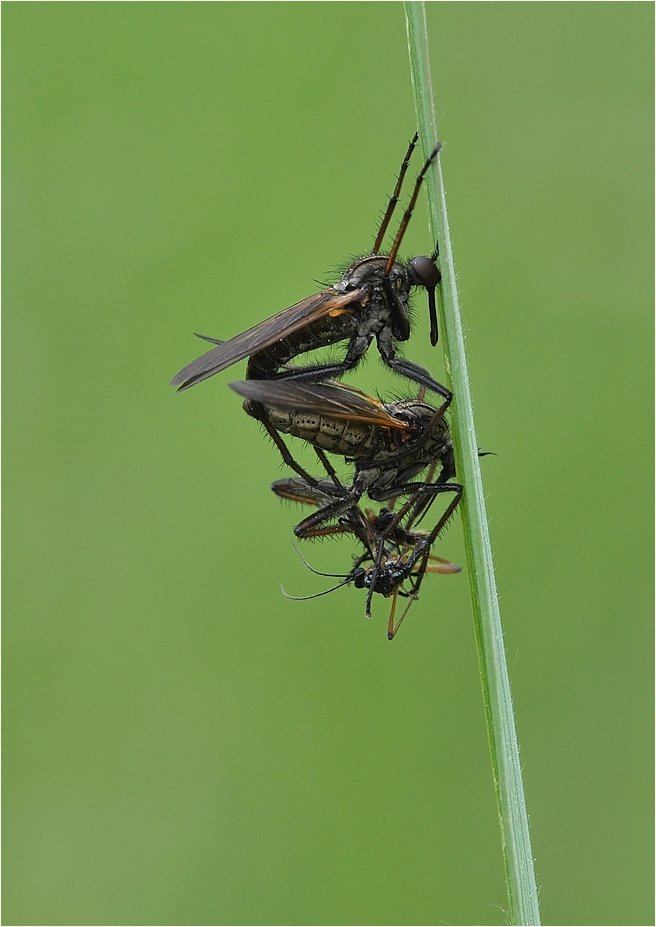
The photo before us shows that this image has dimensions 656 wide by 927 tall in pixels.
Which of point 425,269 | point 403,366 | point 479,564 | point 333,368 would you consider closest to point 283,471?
point 333,368

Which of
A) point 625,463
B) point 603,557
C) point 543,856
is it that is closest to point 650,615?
point 603,557

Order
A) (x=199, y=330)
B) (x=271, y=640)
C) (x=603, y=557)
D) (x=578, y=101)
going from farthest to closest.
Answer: (x=578, y=101), (x=199, y=330), (x=603, y=557), (x=271, y=640)

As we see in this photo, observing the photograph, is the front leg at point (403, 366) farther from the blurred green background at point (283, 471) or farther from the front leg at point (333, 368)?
the blurred green background at point (283, 471)

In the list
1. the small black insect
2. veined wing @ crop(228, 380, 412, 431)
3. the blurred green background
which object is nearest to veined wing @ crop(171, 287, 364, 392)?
the small black insect

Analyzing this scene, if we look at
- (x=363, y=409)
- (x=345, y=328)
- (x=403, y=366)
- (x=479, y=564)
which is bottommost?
(x=479, y=564)

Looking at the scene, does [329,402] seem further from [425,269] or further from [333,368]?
[425,269]

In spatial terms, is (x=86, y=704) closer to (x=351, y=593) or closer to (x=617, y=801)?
(x=351, y=593)

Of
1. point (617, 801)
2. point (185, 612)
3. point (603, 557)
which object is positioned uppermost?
point (603, 557)

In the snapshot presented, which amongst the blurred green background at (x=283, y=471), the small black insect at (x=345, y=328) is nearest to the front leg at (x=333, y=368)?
the small black insect at (x=345, y=328)
